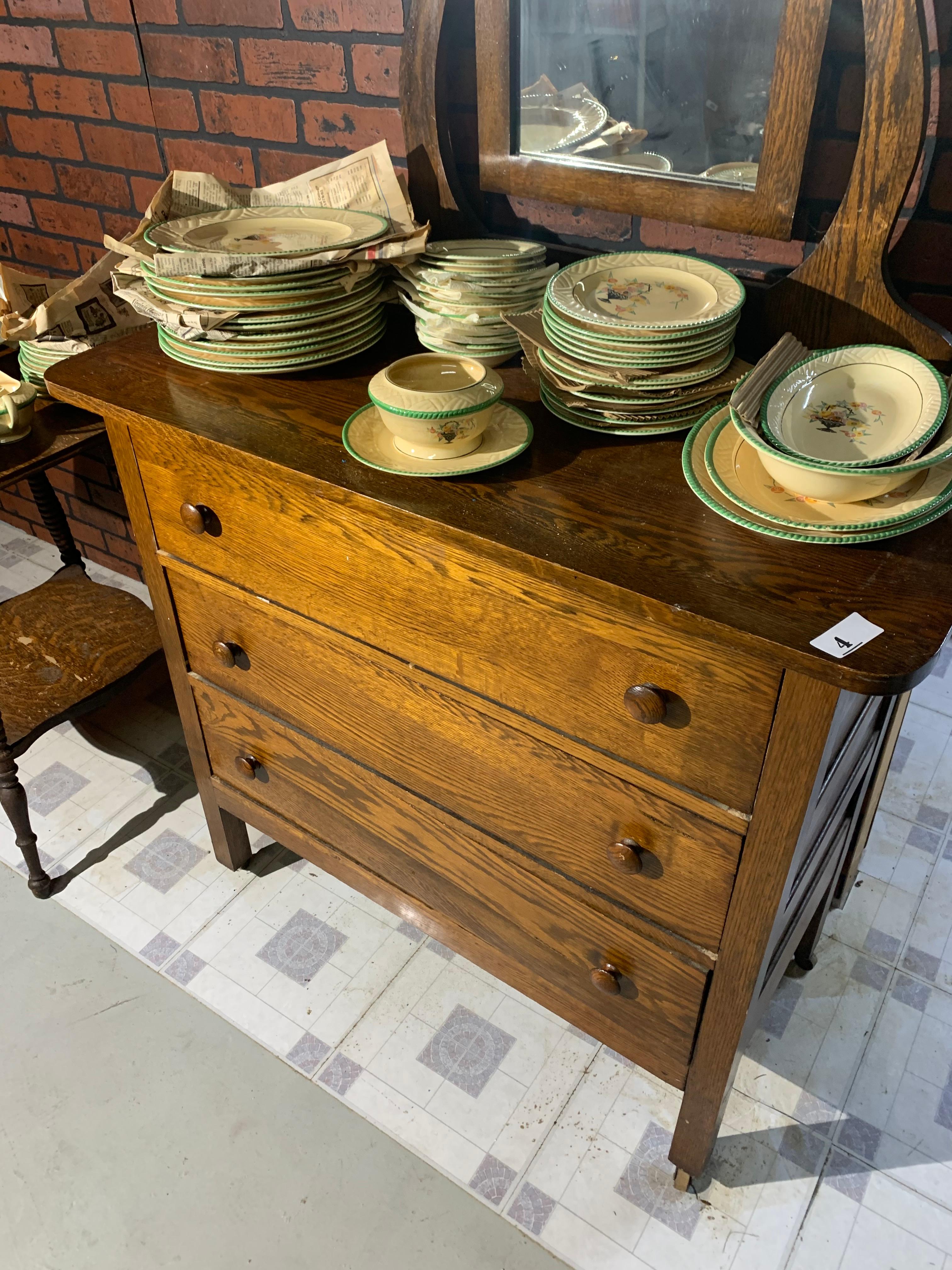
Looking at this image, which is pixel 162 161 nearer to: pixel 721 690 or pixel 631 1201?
pixel 721 690

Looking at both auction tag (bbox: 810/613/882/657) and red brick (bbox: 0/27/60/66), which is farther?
red brick (bbox: 0/27/60/66)

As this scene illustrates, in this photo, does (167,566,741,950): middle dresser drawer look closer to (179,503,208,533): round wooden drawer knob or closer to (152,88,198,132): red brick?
(179,503,208,533): round wooden drawer knob

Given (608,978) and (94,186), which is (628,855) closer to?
(608,978)

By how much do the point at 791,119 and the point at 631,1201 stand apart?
1401 millimetres

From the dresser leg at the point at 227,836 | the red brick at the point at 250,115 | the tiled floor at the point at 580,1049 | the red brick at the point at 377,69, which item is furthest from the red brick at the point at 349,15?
the tiled floor at the point at 580,1049

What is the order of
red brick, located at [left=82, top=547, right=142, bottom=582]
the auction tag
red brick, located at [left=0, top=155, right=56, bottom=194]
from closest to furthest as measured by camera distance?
the auction tag
red brick, located at [left=0, top=155, right=56, bottom=194]
red brick, located at [left=82, top=547, right=142, bottom=582]

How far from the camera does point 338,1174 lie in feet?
4.45

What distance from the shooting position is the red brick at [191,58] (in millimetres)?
1437

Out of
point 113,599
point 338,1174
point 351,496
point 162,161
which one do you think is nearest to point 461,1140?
point 338,1174

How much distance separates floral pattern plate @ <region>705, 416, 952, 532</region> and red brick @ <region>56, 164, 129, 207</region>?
137cm

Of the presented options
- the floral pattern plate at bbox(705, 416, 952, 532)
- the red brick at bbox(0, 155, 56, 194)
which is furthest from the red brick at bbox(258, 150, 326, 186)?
the floral pattern plate at bbox(705, 416, 952, 532)

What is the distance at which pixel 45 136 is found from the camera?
181 cm

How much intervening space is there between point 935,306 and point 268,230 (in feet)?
2.83

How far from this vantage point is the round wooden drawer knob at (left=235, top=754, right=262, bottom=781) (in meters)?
1.49
